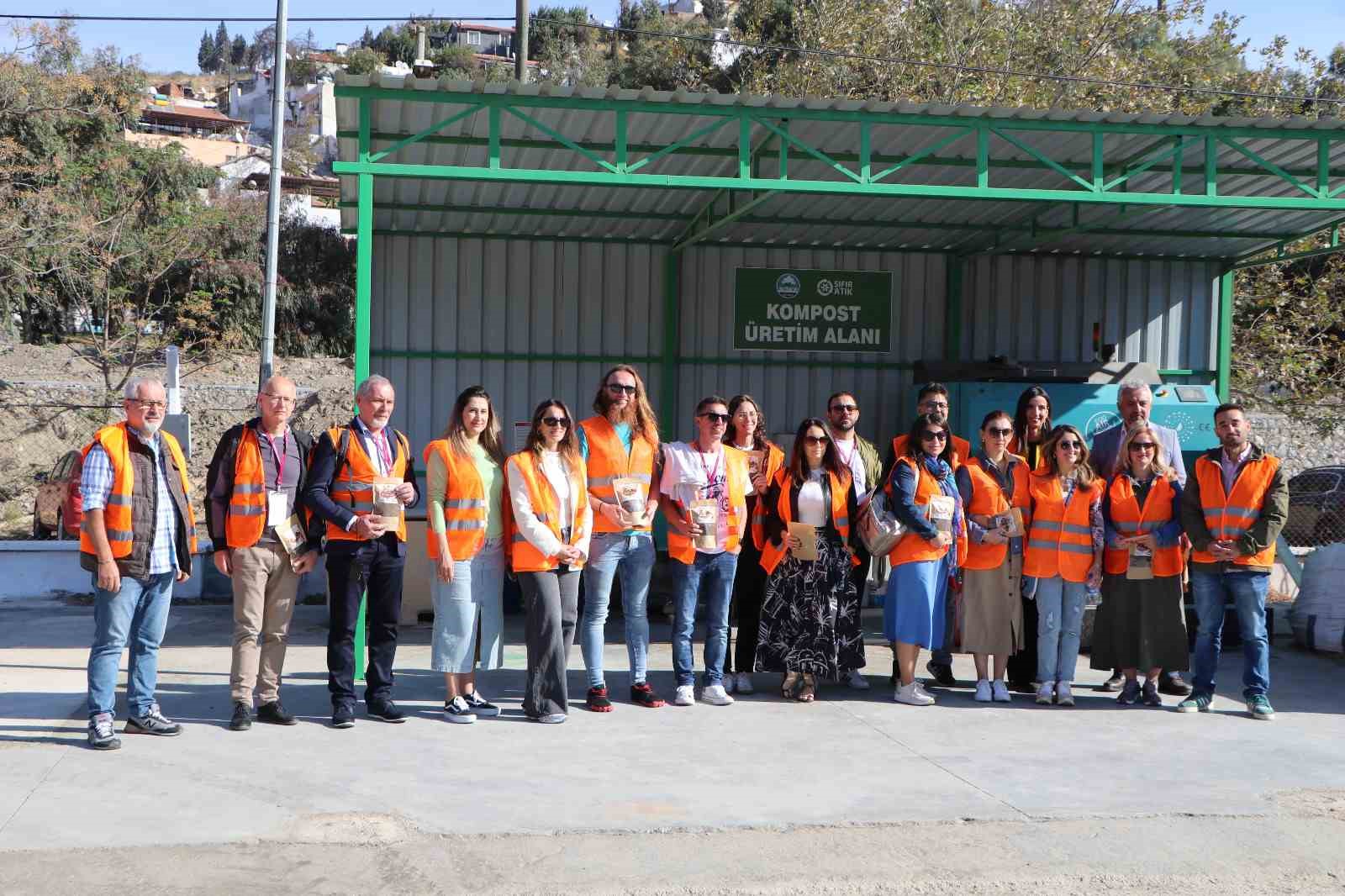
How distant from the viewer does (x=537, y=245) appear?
1208cm

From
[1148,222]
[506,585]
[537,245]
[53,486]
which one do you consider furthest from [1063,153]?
[53,486]

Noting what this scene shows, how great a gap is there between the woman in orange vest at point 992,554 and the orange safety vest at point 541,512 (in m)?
2.38

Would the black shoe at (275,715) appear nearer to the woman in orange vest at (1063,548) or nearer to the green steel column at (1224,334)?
the woman in orange vest at (1063,548)

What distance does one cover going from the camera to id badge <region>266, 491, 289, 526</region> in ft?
21.1

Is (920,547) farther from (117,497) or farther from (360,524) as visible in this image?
(117,497)

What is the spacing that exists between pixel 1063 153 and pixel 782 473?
445 centimetres

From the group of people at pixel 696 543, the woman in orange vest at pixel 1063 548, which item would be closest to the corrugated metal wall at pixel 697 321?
the group of people at pixel 696 543

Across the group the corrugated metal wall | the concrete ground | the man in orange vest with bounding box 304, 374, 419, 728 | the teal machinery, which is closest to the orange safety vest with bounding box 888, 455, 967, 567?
the concrete ground

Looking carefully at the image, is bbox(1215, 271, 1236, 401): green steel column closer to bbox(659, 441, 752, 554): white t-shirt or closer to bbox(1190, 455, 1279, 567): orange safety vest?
bbox(1190, 455, 1279, 567): orange safety vest

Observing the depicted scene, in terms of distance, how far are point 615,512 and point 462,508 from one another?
854 millimetres

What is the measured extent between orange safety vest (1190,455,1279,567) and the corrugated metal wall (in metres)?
5.42

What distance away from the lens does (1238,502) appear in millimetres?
7230

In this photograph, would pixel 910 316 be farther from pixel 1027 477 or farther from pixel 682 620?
pixel 682 620

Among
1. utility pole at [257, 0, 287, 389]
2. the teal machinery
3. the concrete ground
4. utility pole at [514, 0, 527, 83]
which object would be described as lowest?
the concrete ground
